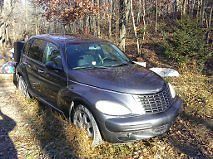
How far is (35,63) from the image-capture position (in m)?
6.39

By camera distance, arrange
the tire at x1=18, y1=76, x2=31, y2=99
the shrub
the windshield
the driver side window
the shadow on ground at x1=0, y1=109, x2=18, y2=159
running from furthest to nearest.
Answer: the shrub
the tire at x1=18, y1=76, x2=31, y2=99
the driver side window
the windshield
the shadow on ground at x1=0, y1=109, x2=18, y2=159

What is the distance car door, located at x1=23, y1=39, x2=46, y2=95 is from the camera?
622 cm

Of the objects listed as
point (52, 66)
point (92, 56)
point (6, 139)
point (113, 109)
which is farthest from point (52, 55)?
point (113, 109)

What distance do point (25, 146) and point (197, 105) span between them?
13.5 feet

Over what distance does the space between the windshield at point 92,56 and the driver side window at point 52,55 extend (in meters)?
0.22

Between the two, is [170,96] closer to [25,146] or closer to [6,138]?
[25,146]

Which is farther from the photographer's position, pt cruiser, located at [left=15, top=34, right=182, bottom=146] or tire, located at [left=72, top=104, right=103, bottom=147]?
tire, located at [left=72, top=104, right=103, bottom=147]

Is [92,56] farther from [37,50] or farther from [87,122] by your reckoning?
[37,50]

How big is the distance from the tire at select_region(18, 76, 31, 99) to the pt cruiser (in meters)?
0.79

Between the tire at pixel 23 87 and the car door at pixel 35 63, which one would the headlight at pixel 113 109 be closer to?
the car door at pixel 35 63

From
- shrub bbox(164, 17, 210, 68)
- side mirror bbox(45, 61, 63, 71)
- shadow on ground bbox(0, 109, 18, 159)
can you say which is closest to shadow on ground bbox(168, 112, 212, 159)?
side mirror bbox(45, 61, 63, 71)

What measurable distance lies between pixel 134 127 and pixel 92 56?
188cm

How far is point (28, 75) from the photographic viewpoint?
687cm

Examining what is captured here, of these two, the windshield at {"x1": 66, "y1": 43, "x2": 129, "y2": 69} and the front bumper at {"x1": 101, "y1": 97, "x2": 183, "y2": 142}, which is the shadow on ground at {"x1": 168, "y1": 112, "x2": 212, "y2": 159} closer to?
the front bumper at {"x1": 101, "y1": 97, "x2": 183, "y2": 142}
